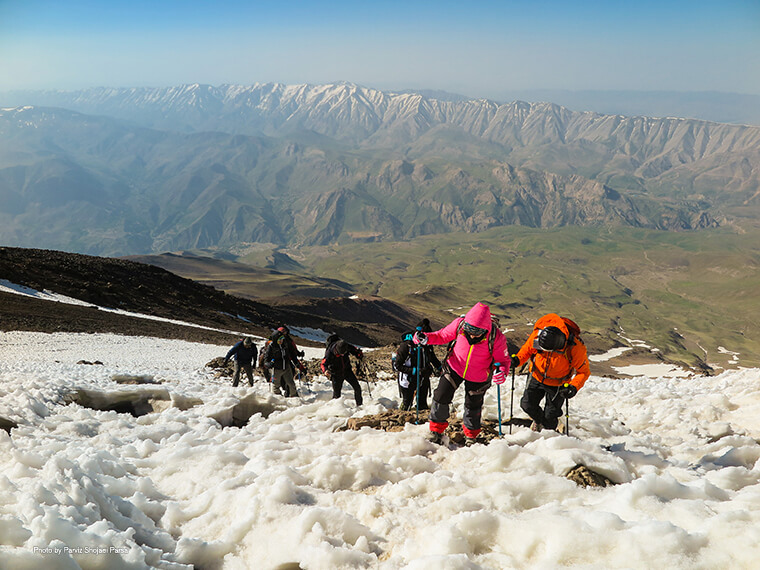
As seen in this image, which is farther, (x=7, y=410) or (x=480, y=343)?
(x=7, y=410)

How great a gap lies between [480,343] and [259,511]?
5168 millimetres

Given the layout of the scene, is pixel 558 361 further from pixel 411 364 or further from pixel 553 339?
pixel 411 364

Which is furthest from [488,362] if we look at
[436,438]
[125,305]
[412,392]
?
[125,305]

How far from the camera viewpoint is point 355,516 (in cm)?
→ 677

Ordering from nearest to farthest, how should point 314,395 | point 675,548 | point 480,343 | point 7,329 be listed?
point 675,548
point 480,343
point 314,395
point 7,329

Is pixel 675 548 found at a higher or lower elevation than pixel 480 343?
lower

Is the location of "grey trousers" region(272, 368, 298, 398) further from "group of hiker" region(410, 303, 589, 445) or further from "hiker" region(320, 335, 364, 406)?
"group of hiker" region(410, 303, 589, 445)

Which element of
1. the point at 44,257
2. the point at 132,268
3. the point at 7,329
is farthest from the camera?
the point at 132,268

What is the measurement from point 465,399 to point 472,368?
693mm

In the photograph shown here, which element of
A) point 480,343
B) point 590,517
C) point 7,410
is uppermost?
point 480,343

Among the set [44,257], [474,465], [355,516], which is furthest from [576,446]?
[44,257]

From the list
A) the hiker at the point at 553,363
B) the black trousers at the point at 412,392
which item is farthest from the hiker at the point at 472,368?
the black trousers at the point at 412,392

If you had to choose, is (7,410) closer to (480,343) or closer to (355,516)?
(355,516)

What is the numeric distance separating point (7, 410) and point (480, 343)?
450 inches
